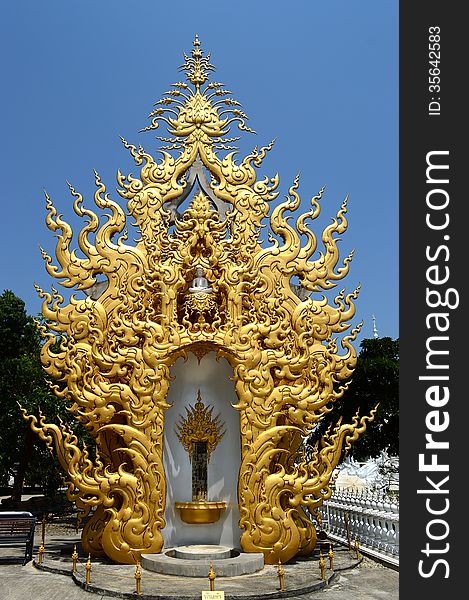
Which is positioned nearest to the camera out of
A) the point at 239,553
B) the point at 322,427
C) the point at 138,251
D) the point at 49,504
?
the point at 239,553

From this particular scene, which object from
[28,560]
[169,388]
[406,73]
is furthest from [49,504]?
[406,73]

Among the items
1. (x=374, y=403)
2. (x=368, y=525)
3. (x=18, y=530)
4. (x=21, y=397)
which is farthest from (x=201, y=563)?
(x=374, y=403)

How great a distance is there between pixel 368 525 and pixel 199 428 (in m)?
3.49

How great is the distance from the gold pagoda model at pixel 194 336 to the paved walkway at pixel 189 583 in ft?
1.55

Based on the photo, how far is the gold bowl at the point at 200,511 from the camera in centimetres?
959

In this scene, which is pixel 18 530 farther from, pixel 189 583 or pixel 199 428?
pixel 189 583

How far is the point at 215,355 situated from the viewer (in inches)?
408

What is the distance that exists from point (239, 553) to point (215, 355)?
298 cm

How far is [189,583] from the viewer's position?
320 inches

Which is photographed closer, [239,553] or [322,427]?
[239,553]

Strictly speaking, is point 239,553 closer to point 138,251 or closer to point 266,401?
point 266,401

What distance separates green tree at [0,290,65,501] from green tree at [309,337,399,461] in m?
12.1

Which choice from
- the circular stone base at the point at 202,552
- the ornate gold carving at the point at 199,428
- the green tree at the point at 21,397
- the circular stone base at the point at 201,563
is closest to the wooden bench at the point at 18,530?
the circular stone base at the point at 201,563

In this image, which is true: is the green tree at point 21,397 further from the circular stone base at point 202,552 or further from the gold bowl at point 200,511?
the circular stone base at point 202,552
